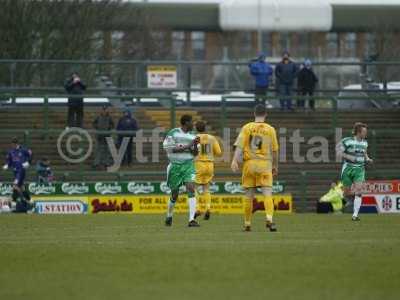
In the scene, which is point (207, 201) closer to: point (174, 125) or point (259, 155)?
point (259, 155)

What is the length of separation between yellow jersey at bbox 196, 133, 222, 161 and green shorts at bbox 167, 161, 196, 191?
3713 mm

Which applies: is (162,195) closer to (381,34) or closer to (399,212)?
(399,212)

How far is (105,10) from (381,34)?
42.4ft

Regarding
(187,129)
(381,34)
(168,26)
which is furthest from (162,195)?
(168,26)

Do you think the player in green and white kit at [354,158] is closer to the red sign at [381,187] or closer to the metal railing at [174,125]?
the red sign at [381,187]

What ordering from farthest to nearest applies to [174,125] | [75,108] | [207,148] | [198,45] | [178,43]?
[198,45] → [178,43] → [174,125] → [75,108] → [207,148]

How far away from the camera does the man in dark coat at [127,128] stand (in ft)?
120

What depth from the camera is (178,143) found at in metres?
22.8

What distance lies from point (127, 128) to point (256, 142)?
16253mm

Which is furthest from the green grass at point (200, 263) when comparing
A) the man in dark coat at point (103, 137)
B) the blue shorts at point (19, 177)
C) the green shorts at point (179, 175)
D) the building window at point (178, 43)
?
the building window at point (178, 43)

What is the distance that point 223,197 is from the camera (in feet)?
113

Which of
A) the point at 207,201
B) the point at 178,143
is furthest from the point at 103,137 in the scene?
the point at 178,143

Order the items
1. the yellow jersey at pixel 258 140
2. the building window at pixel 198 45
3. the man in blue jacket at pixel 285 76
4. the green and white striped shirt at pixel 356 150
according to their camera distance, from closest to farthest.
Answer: the yellow jersey at pixel 258 140
the green and white striped shirt at pixel 356 150
the man in blue jacket at pixel 285 76
the building window at pixel 198 45

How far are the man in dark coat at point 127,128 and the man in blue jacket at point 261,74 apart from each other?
3954mm
